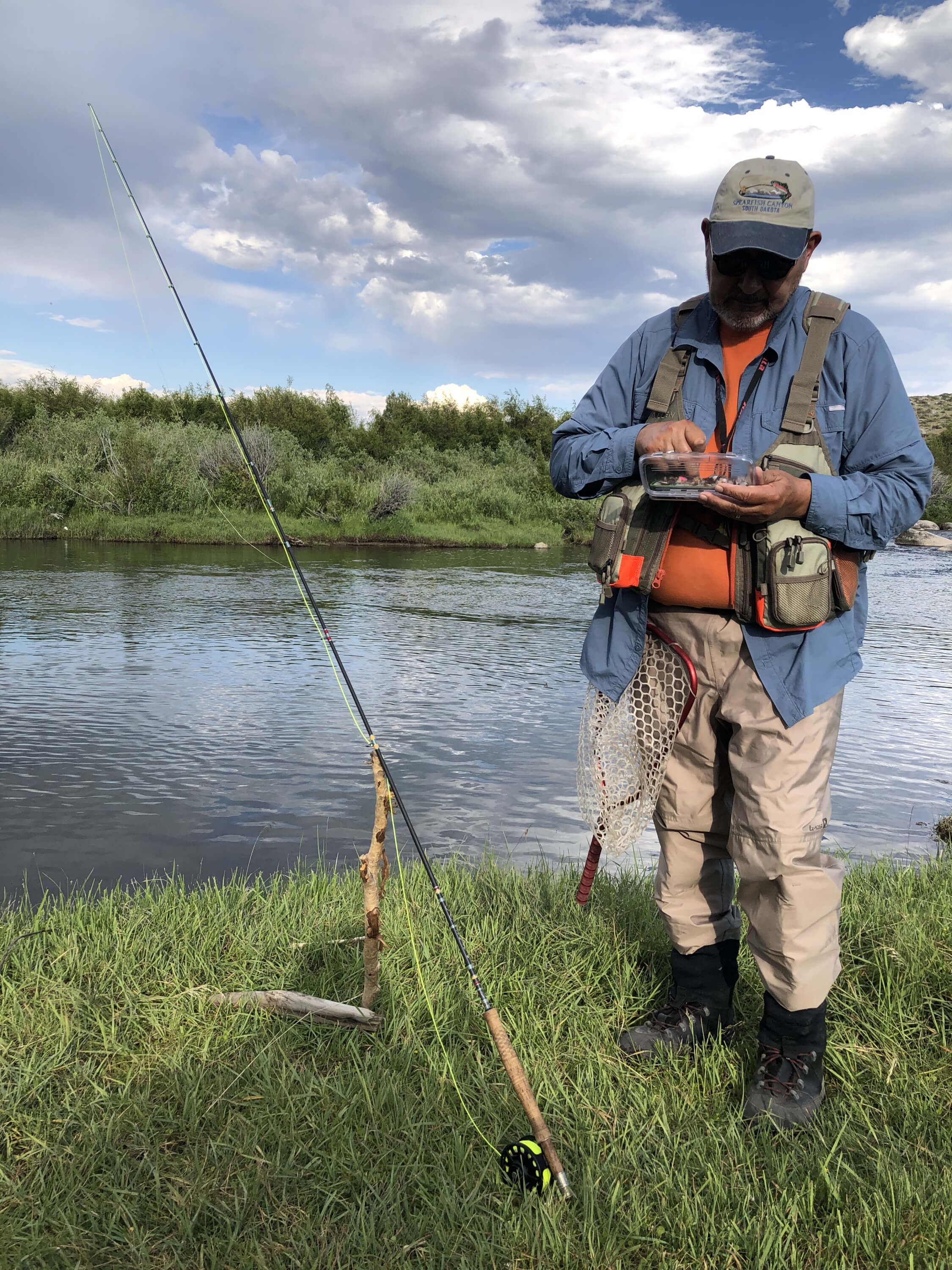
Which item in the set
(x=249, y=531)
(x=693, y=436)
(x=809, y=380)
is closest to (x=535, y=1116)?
(x=693, y=436)

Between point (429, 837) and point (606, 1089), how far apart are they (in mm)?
3415

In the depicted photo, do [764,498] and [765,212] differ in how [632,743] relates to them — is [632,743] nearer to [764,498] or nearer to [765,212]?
[764,498]

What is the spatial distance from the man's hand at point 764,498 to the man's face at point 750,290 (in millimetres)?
445

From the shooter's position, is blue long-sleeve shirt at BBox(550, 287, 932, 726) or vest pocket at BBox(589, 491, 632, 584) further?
vest pocket at BBox(589, 491, 632, 584)

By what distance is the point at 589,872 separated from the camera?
313cm

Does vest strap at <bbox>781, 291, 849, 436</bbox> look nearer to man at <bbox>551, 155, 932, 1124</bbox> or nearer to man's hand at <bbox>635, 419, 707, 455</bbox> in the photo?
man at <bbox>551, 155, 932, 1124</bbox>

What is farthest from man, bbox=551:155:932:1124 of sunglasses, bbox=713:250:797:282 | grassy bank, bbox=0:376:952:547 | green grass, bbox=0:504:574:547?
green grass, bbox=0:504:574:547

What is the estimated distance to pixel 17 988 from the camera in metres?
3.05

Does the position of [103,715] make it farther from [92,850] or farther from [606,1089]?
[606,1089]

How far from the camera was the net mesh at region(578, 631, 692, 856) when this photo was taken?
2781mm

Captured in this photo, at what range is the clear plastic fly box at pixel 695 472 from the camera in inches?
98.0

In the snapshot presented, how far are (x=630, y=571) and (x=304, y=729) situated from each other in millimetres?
6183

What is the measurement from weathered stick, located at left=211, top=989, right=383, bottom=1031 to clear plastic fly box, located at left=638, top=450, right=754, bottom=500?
1.64 metres

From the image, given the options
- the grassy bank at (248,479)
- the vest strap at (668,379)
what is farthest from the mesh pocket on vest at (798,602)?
the grassy bank at (248,479)
